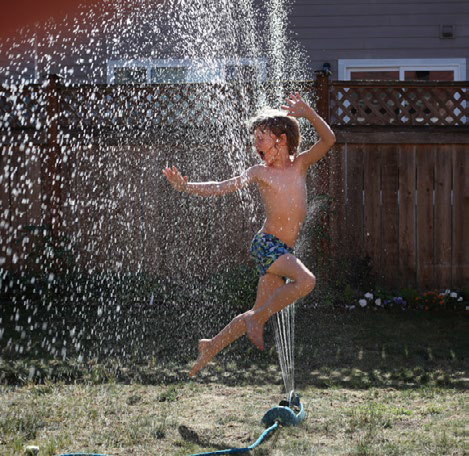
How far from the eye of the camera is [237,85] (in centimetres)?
689

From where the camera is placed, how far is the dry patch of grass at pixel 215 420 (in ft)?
9.30

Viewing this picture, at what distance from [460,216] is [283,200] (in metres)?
3.96

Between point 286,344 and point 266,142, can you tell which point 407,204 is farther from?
point 266,142

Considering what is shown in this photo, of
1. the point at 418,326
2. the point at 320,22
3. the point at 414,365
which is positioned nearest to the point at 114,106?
the point at 320,22

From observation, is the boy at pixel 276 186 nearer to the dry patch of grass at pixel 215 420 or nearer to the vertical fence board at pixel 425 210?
the dry patch of grass at pixel 215 420

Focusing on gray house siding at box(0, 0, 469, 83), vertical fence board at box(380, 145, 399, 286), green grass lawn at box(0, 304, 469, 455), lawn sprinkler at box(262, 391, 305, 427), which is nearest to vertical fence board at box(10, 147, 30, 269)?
green grass lawn at box(0, 304, 469, 455)

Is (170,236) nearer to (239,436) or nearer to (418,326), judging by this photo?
(418,326)

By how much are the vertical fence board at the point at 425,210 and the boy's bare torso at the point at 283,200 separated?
3683mm

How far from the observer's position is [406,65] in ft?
28.5

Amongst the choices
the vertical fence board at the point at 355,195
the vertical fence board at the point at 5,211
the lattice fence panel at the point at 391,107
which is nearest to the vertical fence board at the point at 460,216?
the lattice fence panel at the point at 391,107

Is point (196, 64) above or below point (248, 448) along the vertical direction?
above

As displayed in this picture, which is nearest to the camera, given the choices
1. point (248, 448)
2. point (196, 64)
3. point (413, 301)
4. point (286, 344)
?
point (248, 448)

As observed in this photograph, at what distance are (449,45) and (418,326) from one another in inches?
175

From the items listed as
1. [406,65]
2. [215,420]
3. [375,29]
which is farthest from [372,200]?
[215,420]
